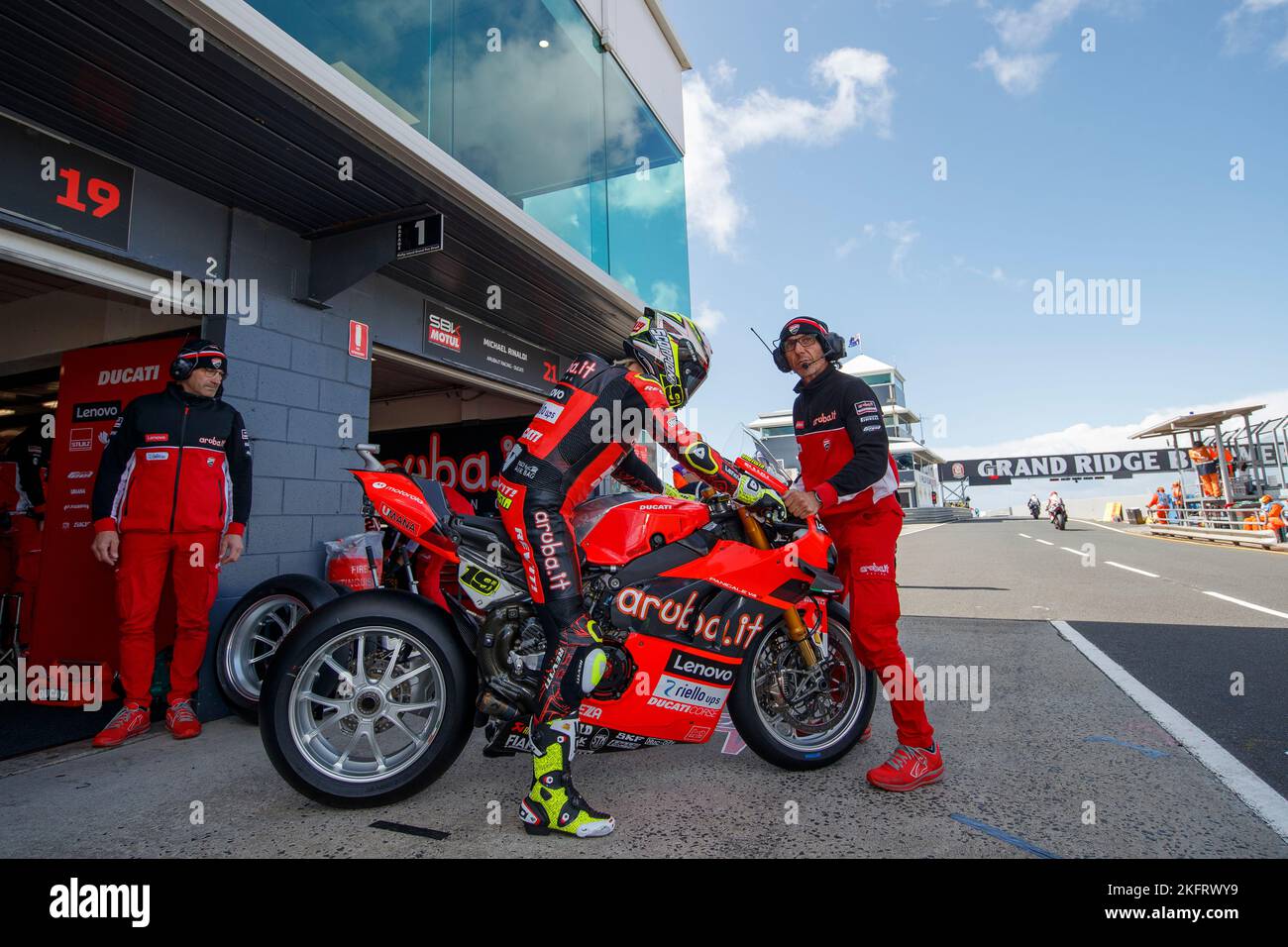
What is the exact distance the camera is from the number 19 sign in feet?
15.2

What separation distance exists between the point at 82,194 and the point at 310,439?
74.2 inches

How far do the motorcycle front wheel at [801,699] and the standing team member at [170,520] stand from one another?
2996 millimetres

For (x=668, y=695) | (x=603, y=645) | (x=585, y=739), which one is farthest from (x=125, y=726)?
(x=668, y=695)

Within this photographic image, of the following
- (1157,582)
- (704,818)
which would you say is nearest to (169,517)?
(704,818)

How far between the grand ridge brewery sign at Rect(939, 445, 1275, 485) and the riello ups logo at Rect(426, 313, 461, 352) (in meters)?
54.6

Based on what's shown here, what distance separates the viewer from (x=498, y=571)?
2553 mm

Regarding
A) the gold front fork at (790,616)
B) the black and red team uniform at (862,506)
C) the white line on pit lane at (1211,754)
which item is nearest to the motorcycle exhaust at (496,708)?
the gold front fork at (790,616)

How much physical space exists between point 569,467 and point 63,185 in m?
3.30

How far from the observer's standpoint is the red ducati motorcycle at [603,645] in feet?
7.82

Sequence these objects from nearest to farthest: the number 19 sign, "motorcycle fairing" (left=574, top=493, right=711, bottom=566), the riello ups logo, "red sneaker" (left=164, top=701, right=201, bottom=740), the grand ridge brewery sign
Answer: "motorcycle fairing" (left=574, top=493, right=711, bottom=566)
"red sneaker" (left=164, top=701, right=201, bottom=740)
the number 19 sign
the riello ups logo
the grand ridge brewery sign

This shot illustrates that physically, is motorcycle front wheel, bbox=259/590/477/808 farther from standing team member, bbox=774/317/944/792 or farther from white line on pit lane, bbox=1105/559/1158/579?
white line on pit lane, bbox=1105/559/1158/579

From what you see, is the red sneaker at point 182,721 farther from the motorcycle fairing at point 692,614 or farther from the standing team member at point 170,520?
the motorcycle fairing at point 692,614

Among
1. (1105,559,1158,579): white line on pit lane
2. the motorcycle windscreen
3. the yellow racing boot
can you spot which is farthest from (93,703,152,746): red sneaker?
(1105,559,1158,579): white line on pit lane

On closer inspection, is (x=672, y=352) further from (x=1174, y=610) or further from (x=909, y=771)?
(x=1174, y=610)
